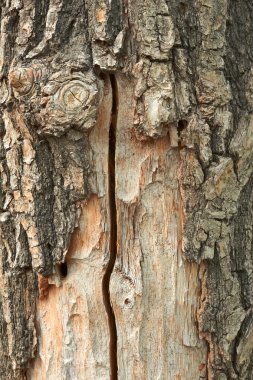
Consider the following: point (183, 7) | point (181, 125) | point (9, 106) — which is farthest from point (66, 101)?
point (183, 7)

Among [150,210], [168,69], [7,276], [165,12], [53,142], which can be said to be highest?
[165,12]

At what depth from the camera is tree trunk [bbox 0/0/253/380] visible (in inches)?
70.3

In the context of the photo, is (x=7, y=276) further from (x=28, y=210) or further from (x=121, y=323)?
(x=121, y=323)

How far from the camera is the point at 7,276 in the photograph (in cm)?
192

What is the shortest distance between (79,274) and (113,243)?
135 millimetres

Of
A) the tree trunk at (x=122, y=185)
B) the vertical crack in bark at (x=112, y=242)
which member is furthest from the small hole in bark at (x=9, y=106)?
the vertical crack in bark at (x=112, y=242)

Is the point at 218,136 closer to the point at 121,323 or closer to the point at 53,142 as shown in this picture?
the point at 53,142

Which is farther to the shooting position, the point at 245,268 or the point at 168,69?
the point at 245,268

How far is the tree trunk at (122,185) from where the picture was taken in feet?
5.86

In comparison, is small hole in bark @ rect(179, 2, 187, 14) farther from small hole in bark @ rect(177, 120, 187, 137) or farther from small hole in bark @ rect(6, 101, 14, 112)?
small hole in bark @ rect(6, 101, 14, 112)

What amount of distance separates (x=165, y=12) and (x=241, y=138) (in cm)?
43

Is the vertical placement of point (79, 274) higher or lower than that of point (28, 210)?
lower

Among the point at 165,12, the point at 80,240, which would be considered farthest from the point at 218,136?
the point at 80,240

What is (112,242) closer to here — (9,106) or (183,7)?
(9,106)
